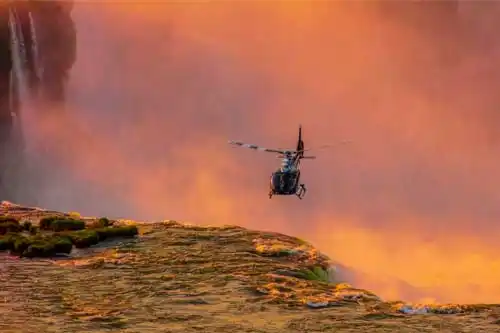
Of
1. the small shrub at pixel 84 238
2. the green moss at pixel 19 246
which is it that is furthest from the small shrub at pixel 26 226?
the green moss at pixel 19 246

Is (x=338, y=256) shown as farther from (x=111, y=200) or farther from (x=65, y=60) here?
(x=111, y=200)

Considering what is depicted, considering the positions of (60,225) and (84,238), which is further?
(60,225)

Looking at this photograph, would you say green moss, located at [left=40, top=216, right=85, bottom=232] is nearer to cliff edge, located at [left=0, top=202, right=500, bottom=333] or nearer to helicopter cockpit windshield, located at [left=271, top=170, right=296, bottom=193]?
cliff edge, located at [left=0, top=202, right=500, bottom=333]

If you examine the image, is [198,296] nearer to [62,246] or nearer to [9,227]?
[62,246]

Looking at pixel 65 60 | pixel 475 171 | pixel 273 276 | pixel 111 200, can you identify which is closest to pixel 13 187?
pixel 65 60

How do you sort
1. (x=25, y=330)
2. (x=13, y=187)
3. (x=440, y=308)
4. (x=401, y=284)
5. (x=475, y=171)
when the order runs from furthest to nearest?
(x=475, y=171), (x=13, y=187), (x=401, y=284), (x=440, y=308), (x=25, y=330)

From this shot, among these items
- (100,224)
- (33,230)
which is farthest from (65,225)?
(100,224)
